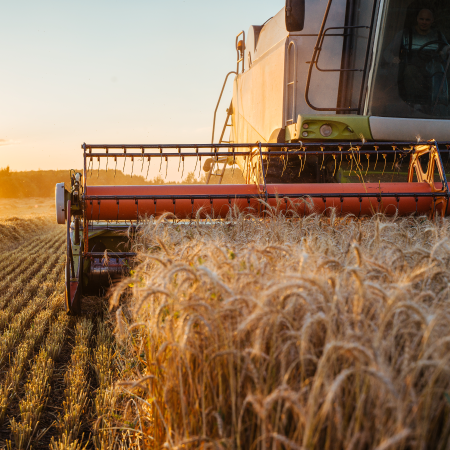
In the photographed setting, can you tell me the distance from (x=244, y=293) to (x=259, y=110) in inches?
215

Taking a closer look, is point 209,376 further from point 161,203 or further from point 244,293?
point 161,203

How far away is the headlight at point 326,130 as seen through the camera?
4.37 m

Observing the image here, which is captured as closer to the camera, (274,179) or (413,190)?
(413,190)

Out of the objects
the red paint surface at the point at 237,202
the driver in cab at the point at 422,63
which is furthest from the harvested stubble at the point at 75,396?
the driver in cab at the point at 422,63

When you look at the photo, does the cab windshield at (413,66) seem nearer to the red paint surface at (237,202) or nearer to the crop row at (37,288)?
the red paint surface at (237,202)

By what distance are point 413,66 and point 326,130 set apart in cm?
124

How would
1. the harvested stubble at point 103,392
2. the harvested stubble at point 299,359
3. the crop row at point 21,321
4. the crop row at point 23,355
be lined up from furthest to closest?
the crop row at point 21,321
the crop row at point 23,355
the harvested stubble at point 103,392
the harvested stubble at point 299,359

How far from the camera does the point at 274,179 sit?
5332mm

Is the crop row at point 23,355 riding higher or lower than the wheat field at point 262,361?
lower

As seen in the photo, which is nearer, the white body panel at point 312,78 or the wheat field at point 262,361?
the wheat field at point 262,361

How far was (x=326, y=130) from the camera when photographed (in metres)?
4.39

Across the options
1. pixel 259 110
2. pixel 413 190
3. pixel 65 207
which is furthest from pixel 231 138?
pixel 65 207

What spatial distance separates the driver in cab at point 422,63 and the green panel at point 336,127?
67 cm

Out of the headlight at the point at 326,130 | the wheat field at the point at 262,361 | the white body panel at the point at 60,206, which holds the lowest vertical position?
the wheat field at the point at 262,361
